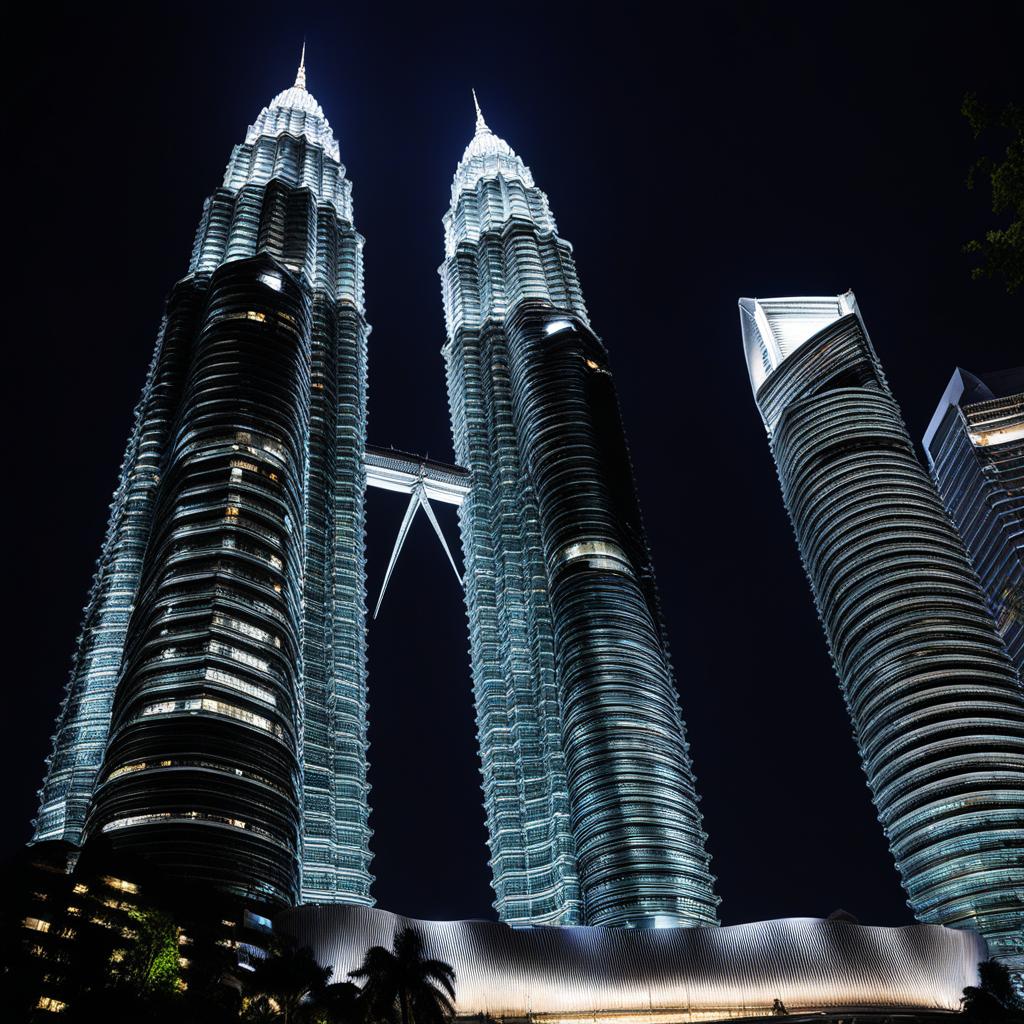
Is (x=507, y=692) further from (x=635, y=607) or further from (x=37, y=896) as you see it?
(x=37, y=896)

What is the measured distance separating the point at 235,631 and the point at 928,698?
329 ft

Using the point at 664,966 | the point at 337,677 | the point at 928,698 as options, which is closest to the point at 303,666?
the point at 337,677

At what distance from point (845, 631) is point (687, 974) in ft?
285

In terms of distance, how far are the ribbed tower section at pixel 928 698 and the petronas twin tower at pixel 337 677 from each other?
499 millimetres

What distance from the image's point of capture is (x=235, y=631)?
455 feet

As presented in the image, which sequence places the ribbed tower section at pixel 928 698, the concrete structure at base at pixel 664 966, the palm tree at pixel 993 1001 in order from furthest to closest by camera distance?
the ribbed tower section at pixel 928 698 < the concrete structure at base at pixel 664 966 < the palm tree at pixel 993 1001

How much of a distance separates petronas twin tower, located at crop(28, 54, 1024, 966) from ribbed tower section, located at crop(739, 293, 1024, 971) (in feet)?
1.64

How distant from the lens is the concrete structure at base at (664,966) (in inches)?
4232

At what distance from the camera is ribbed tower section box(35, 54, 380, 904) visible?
12231 cm

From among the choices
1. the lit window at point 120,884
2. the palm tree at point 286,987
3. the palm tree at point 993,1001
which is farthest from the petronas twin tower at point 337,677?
the palm tree at point 993,1001

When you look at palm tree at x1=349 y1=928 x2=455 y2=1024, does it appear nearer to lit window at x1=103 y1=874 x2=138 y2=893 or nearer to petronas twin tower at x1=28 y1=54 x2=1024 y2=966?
lit window at x1=103 y1=874 x2=138 y2=893

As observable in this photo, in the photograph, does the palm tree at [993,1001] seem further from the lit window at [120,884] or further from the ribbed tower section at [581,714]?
the lit window at [120,884]

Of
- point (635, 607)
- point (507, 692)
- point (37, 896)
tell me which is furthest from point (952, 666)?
point (37, 896)

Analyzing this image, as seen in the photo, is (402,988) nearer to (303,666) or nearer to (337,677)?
(303,666)
